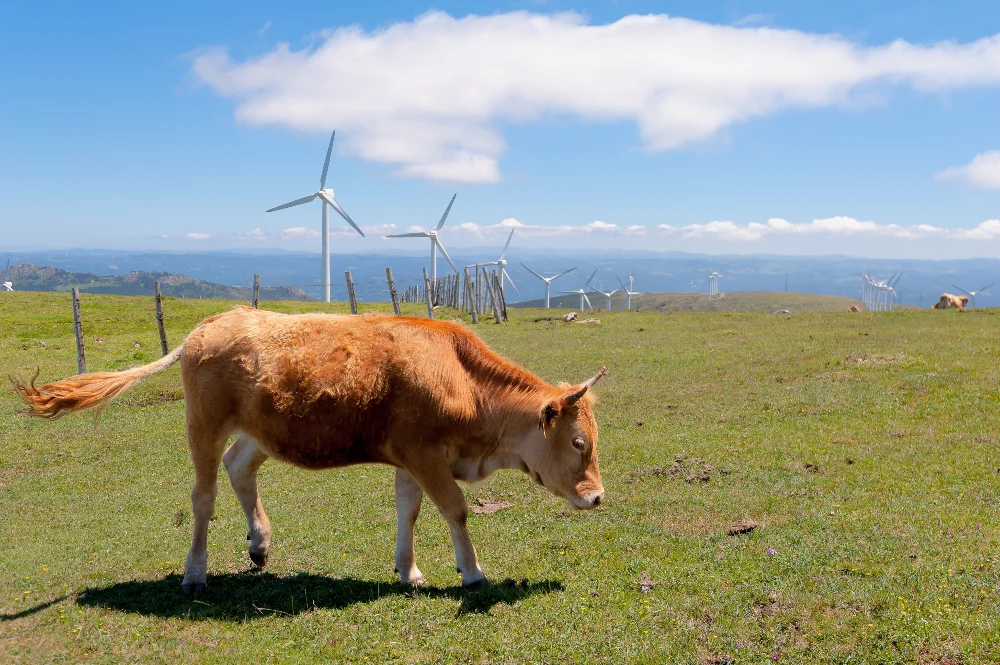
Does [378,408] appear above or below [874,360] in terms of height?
above

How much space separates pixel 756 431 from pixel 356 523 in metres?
7.60

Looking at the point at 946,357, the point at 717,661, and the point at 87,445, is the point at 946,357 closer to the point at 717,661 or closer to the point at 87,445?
the point at 717,661

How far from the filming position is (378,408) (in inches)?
282

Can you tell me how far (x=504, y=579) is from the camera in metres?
7.41

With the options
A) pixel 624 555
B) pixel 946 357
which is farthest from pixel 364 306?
pixel 624 555

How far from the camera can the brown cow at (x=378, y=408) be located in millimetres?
7141

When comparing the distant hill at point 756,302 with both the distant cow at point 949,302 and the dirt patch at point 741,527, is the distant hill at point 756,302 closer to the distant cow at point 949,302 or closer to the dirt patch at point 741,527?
Result: the distant cow at point 949,302

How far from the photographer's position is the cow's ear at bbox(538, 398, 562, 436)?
7.20 metres

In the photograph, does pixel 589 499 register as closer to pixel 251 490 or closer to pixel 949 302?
pixel 251 490

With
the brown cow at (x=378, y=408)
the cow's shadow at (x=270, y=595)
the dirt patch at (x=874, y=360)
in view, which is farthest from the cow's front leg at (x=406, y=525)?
the dirt patch at (x=874, y=360)

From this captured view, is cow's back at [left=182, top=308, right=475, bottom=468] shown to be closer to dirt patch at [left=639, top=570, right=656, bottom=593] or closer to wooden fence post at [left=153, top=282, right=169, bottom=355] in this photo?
dirt patch at [left=639, top=570, right=656, bottom=593]

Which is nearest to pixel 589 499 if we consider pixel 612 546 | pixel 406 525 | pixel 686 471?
pixel 612 546

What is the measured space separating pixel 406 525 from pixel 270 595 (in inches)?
57.1

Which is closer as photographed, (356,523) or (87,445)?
(356,523)
